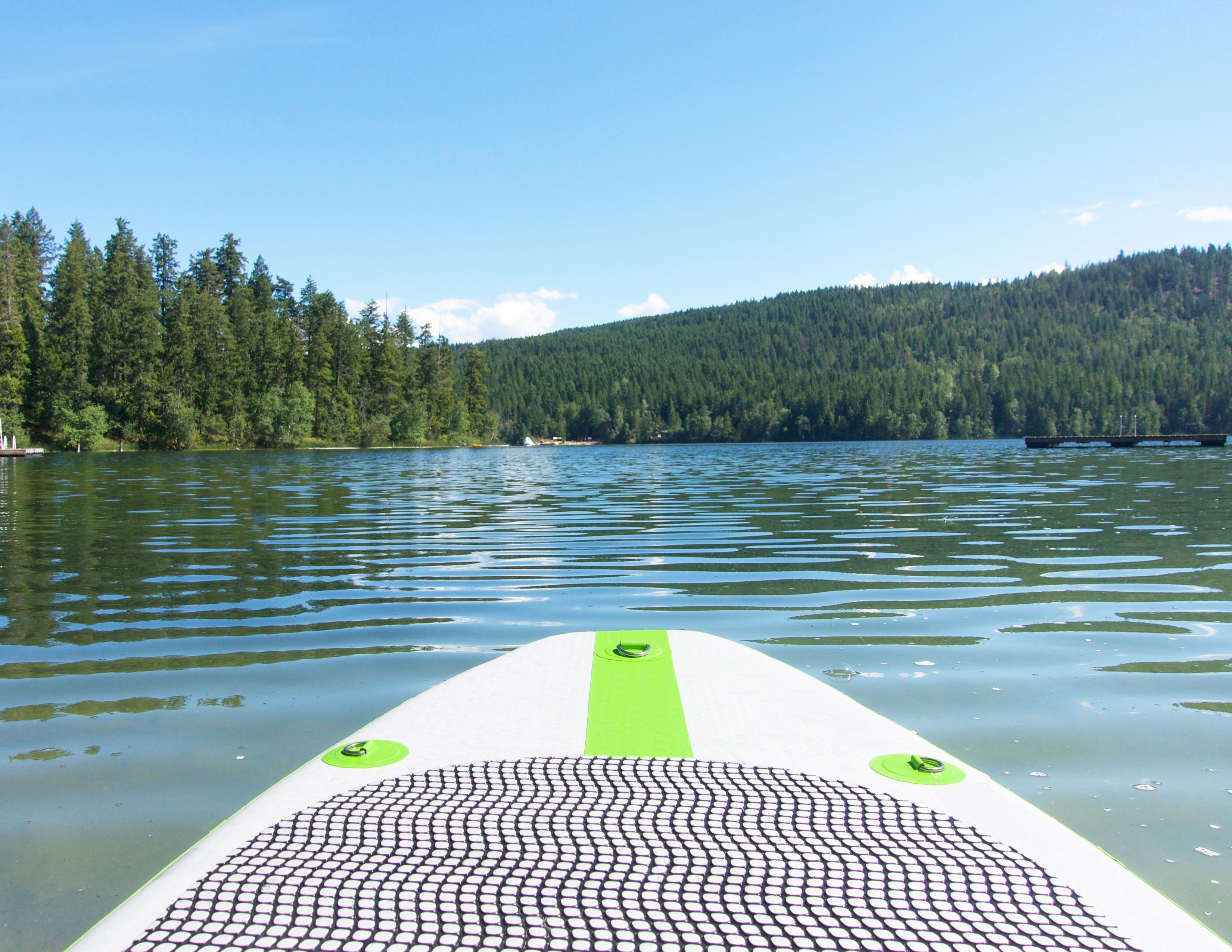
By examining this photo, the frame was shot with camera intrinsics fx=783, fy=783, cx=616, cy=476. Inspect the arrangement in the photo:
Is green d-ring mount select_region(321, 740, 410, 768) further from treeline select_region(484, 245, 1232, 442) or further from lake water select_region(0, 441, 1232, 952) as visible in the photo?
treeline select_region(484, 245, 1232, 442)

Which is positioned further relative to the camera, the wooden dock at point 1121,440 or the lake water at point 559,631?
the wooden dock at point 1121,440

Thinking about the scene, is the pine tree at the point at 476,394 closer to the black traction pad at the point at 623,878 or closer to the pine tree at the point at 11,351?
the pine tree at the point at 11,351

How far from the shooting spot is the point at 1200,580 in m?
8.24

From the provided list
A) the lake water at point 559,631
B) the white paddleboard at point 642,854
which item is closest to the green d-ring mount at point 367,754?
the white paddleboard at point 642,854

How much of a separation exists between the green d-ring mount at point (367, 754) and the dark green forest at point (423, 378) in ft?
253

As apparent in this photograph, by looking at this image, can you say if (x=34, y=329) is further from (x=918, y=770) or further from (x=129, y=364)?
(x=918, y=770)

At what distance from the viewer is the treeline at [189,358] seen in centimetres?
6906

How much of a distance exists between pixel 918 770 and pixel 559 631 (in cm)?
396

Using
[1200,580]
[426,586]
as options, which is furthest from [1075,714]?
[426,586]

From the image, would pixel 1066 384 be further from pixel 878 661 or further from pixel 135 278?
pixel 878 661

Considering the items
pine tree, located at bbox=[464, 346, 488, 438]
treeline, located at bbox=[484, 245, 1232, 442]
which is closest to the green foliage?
pine tree, located at bbox=[464, 346, 488, 438]

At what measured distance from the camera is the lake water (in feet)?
10.6

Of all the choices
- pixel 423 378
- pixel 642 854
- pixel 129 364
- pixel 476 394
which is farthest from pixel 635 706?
pixel 476 394

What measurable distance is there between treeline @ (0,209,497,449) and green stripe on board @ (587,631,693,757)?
76.9m
